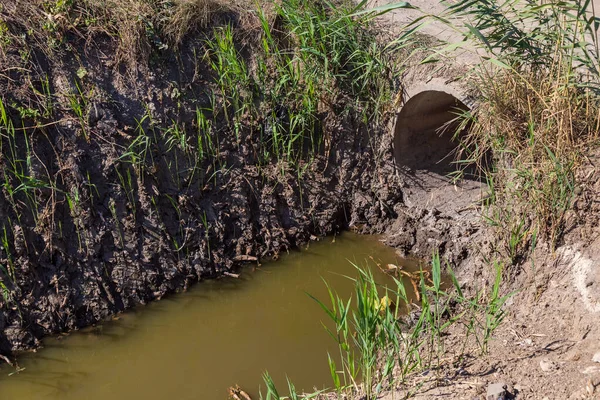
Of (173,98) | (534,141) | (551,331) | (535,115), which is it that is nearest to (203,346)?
(173,98)

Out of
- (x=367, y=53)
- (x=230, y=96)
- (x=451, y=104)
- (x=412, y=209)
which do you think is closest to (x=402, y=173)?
(x=412, y=209)

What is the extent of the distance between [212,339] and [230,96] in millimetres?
1973

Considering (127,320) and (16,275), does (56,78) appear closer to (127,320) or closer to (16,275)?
(16,275)

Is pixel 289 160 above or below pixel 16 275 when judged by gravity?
above

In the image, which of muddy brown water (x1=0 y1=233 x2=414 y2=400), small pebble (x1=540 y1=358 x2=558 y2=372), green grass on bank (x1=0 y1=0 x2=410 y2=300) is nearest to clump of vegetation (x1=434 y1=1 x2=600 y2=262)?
small pebble (x1=540 y1=358 x2=558 y2=372)

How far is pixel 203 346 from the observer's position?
16.0 feet

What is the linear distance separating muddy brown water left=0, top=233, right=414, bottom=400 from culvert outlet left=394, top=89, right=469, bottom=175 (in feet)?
3.05

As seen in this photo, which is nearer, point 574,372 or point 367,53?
point 574,372

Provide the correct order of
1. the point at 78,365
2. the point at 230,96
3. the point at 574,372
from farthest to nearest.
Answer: the point at 230,96 < the point at 78,365 < the point at 574,372

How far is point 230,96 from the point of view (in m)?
5.65

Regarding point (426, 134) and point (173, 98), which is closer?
point (173, 98)

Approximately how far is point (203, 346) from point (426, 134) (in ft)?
8.74

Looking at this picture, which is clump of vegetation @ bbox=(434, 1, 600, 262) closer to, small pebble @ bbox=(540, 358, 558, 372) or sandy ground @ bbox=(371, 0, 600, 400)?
sandy ground @ bbox=(371, 0, 600, 400)

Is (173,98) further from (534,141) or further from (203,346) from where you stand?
(534,141)
